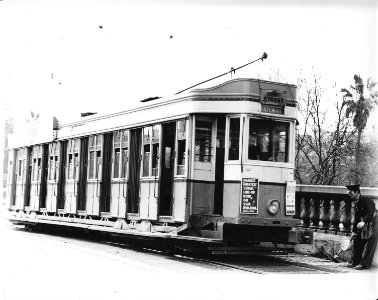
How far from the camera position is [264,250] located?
1222 cm

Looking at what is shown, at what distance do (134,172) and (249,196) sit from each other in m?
3.49

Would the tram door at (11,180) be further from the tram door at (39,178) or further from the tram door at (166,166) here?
the tram door at (166,166)

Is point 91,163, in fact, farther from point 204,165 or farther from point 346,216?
point 346,216

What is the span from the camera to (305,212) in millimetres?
14125

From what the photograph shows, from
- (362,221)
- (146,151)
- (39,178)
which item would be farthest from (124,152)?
(39,178)

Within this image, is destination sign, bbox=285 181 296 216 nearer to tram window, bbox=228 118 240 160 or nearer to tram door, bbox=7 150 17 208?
tram window, bbox=228 118 240 160

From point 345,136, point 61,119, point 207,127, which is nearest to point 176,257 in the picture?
point 207,127

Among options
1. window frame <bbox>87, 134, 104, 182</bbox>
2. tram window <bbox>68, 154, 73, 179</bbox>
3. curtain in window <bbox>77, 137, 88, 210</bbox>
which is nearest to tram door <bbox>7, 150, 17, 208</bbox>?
tram window <bbox>68, 154, 73, 179</bbox>

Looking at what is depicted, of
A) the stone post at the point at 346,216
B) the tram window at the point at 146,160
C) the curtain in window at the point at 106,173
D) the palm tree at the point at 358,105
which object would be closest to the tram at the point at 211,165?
the tram window at the point at 146,160

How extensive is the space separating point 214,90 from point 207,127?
0.72 metres

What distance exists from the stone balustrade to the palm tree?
590 centimetres

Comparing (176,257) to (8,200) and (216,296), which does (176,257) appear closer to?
(216,296)

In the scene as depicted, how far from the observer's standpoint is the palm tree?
20.3 m

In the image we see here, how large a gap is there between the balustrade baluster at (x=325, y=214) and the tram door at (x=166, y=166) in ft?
10.3
